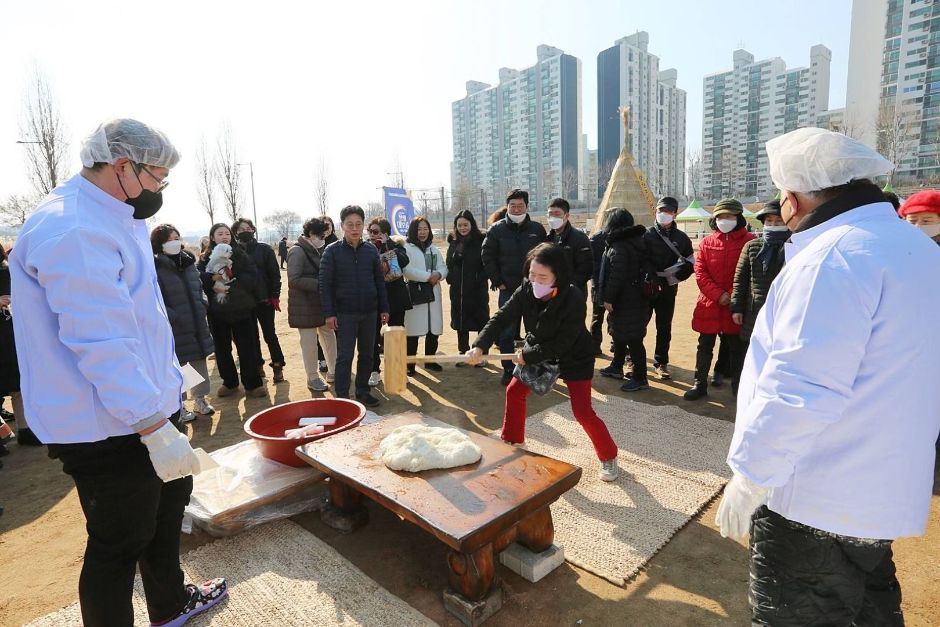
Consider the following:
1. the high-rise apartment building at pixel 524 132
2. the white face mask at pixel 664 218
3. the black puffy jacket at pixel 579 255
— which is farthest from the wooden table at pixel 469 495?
the high-rise apartment building at pixel 524 132

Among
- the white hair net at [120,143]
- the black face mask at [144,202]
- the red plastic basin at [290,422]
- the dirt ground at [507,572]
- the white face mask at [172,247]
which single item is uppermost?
the white hair net at [120,143]

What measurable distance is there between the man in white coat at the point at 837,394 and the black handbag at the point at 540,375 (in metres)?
1.77

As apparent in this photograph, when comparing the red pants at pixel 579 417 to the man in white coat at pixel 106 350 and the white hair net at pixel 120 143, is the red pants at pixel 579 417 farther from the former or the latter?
the white hair net at pixel 120 143

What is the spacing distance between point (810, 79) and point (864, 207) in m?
86.9

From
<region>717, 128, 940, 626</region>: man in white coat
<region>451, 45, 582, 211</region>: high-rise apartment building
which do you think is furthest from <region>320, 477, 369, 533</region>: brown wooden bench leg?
<region>451, 45, 582, 211</region>: high-rise apartment building

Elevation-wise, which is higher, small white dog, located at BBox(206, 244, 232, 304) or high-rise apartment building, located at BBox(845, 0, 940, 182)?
high-rise apartment building, located at BBox(845, 0, 940, 182)

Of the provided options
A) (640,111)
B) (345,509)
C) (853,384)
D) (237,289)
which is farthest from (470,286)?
(640,111)

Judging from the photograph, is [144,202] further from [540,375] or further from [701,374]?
[701,374]

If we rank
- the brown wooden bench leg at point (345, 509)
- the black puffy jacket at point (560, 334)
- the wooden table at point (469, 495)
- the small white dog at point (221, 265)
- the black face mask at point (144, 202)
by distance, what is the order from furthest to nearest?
the small white dog at point (221, 265)
the black puffy jacket at point (560, 334)
the brown wooden bench leg at point (345, 509)
the wooden table at point (469, 495)
the black face mask at point (144, 202)

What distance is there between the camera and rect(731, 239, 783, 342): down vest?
4.20 metres

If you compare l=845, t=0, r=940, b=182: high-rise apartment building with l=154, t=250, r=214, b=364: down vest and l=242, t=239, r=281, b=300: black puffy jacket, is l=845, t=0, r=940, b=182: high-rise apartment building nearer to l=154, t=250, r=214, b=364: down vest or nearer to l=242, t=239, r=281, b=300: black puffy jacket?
l=242, t=239, r=281, b=300: black puffy jacket

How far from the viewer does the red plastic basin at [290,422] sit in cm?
327

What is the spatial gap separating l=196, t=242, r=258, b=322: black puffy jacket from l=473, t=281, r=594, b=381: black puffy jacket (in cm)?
309

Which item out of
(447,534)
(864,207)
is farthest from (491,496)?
(864,207)
